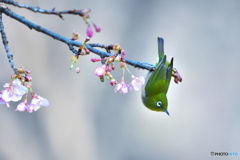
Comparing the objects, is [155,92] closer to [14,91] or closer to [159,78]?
[159,78]

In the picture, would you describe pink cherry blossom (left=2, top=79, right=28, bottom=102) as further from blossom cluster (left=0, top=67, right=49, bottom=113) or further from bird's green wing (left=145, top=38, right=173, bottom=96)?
bird's green wing (left=145, top=38, right=173, bottom=96)

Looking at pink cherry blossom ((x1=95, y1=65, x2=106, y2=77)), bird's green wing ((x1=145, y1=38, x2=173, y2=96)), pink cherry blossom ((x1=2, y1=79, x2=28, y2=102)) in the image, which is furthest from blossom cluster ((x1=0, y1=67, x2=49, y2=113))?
bird's green wing ((x1=145, y1=38, x2=173, y2=96))

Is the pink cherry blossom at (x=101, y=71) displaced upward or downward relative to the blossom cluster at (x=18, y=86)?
upward

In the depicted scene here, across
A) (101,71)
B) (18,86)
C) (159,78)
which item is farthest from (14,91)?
(159,78)

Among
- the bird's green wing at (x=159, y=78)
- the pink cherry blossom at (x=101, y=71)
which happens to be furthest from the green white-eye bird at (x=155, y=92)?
the pink cherry blossom at (x=101, y=71)

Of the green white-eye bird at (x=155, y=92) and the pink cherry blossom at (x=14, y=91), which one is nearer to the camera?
the pink cherry blossom at (x=14, y=91)

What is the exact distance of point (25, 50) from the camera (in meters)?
3.22

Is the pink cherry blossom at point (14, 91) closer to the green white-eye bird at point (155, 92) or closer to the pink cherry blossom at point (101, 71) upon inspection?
the pink cherry blossom at point (101, 71)

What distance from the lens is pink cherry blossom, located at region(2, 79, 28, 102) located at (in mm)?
856

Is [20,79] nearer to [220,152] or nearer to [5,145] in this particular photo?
[5,145]

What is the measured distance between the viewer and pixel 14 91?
2.91 feet

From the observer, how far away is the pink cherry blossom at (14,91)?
0.86m

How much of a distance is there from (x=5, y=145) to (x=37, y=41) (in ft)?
3.18

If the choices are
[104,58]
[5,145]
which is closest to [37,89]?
[5,145]
